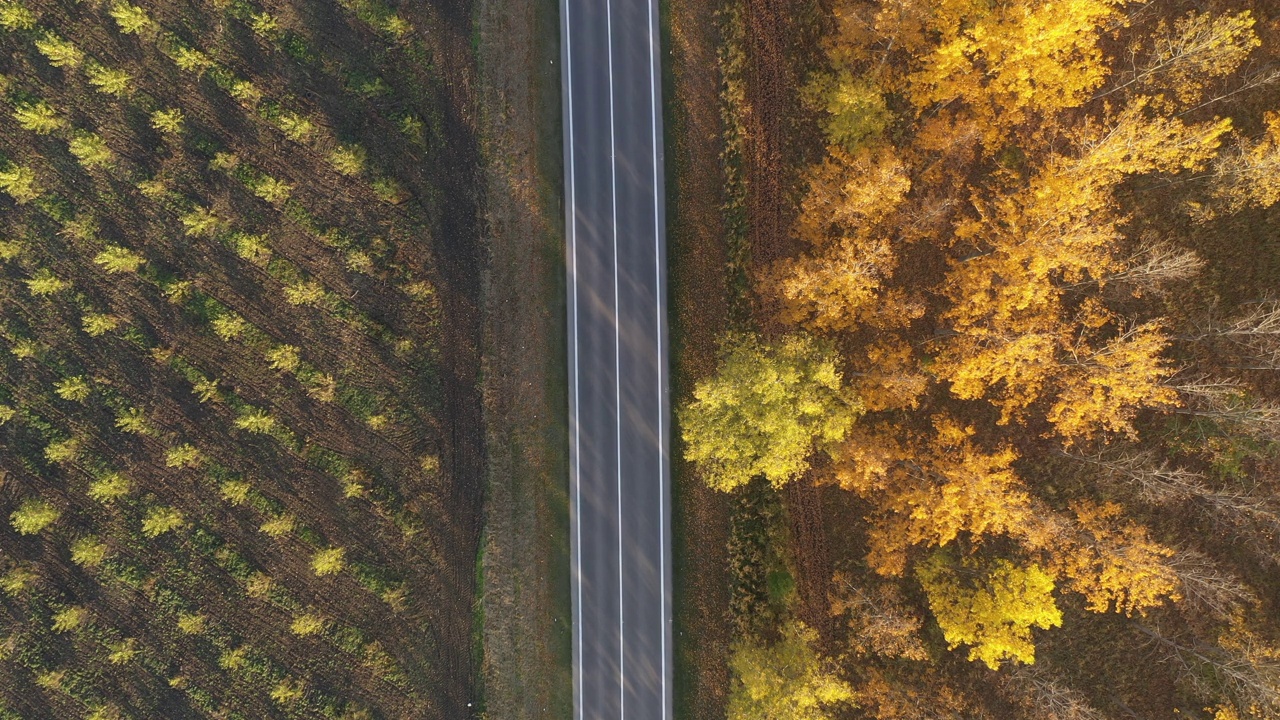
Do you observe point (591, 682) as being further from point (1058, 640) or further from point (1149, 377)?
point (1149, 377)

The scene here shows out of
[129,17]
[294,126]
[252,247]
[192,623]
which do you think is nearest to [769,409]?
[252,247]

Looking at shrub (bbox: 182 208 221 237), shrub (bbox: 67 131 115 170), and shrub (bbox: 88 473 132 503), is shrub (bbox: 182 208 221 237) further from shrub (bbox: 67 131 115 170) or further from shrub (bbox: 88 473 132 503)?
shrub (bbox: 88 473 132 503)

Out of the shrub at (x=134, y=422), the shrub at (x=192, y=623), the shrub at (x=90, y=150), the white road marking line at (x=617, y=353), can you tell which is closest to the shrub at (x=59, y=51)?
the shrub at (x=90, y=150)

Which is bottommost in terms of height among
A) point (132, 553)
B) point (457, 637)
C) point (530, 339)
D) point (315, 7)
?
point (457, 637)

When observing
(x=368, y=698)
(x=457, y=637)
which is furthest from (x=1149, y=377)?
(x=368, y=698)

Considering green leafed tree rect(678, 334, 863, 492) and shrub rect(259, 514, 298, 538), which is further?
shrub rect(259, 514, 298, 538)

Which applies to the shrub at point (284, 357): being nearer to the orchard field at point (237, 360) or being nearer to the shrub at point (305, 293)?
the orchard field at point (237, 360)

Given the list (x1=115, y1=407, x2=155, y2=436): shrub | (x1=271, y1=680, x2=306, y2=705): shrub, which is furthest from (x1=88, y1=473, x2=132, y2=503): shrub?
(x1=271, y1=680, x2=306, y2=705): shrub
